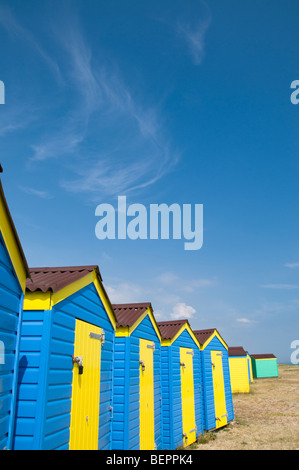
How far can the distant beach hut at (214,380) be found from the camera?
14438 mm

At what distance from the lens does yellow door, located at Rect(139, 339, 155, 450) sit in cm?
890

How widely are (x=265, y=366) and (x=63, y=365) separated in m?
48.2

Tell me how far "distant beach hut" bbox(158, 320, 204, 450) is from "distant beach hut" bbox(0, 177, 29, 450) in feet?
26.8

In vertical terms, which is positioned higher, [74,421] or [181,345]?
[181,345]

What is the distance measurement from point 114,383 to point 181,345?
196 inches

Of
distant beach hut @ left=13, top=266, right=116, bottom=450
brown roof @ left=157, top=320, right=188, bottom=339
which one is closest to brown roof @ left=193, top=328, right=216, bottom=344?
brown roof @ left=157, top=320, right=188, bottom=339

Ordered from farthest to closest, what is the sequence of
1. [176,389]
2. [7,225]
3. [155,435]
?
[176,389] < [155,435] < [7,225]

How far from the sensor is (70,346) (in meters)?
5.25

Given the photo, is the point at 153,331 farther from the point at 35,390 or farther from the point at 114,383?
the point at 35,390

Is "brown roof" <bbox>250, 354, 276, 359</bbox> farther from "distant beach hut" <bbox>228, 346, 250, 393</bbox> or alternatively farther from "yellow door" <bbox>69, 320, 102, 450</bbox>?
"yellow door" <bbox>69, 320, 102, 450</bbox>
